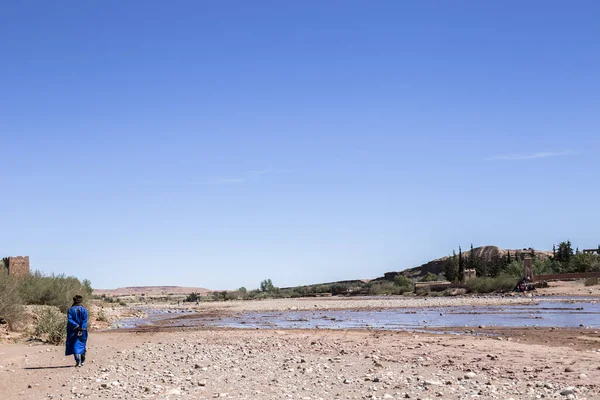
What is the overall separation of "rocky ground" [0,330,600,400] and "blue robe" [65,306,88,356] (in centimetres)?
48

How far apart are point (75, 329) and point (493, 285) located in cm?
5513

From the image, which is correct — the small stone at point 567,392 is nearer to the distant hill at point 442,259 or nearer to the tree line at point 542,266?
the tree line at point 542,266

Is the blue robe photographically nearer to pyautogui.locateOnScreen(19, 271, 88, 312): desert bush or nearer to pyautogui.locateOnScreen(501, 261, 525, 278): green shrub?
pyautogui.locateOnScreen(19, 271, 88, 312): desert bush

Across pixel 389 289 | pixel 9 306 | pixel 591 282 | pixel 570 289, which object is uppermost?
pixel 9 306

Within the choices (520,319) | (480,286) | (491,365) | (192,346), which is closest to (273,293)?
(480,286)

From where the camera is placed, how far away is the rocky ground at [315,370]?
A: 1175 cm

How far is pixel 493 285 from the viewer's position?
212 ft

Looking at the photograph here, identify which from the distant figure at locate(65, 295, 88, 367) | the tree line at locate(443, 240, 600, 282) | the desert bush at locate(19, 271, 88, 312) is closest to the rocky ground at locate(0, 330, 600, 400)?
the distant figure at locate(65, 295, 88, 367)

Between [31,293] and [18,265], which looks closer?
[31,293]

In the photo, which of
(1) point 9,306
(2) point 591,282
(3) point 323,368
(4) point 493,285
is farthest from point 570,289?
(3) point 323,368

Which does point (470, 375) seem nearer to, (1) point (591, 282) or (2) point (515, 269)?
(1) point (591, 282)

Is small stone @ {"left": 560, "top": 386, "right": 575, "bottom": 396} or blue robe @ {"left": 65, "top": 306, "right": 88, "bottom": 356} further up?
blue robe @ {"left": 65, "top": 306, "right": 88, "bottom": 356}

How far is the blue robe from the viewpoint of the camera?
15.3 m

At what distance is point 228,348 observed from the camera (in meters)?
19.4
